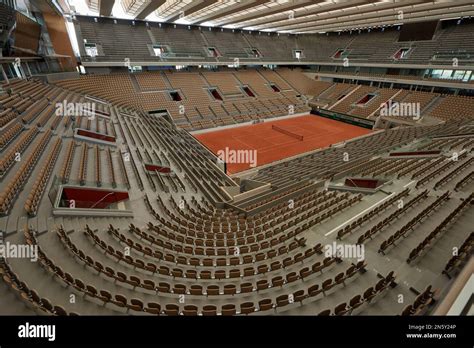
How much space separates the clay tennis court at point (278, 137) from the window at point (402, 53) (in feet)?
38.9

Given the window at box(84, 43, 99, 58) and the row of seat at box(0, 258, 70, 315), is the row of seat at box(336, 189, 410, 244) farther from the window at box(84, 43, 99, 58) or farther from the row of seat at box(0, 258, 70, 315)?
the window at box(84, 43, 99, 58)

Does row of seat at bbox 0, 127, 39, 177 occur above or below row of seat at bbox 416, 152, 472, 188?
above

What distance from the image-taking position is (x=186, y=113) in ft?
88.6

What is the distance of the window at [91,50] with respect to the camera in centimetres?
2631

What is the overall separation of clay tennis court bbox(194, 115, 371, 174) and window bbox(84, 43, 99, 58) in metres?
15.4

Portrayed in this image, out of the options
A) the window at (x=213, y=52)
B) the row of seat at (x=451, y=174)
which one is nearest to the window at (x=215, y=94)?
the window at (x=213, y=52)

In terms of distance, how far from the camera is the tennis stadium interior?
536 cm

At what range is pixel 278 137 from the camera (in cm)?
2452

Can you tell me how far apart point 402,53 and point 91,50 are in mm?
38499

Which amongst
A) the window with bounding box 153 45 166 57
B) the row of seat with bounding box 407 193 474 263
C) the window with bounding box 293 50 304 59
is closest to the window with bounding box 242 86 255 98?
the window with bounding box 153 45 166 57

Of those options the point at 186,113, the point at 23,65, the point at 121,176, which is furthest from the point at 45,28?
the point at 121,176

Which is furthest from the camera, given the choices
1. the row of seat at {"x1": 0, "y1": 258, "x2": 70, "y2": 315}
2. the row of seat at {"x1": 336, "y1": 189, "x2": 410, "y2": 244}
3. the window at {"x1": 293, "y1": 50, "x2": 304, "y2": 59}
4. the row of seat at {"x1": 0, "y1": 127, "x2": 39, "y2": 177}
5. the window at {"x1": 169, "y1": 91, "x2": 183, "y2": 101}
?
the window at {"x1": 293, "y1": 50, "x2": 304, "y2": 59}

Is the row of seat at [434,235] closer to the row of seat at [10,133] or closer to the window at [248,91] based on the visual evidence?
the row of seat at [10,133]

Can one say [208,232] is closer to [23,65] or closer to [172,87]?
[23,65]
